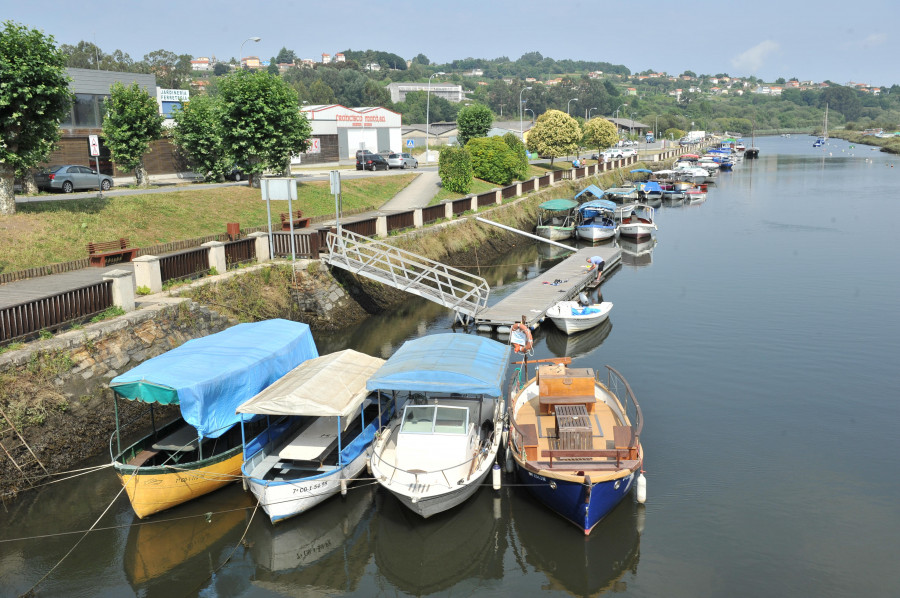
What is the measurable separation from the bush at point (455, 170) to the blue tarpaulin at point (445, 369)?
32.9 metres

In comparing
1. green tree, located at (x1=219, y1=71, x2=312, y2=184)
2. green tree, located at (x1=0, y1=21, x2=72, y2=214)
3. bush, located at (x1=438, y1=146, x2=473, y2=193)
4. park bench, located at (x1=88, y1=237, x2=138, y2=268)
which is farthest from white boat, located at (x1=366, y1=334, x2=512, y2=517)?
bush, located at (x1=438, y1=146, x2=473, y2=193)

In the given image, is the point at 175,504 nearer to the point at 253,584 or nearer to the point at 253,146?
the point at 253,584

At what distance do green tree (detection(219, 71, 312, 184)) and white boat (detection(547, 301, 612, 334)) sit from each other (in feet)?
63.0

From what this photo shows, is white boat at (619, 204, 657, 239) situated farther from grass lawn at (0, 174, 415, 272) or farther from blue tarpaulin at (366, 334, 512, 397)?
blue tarpaulin at (366, 334, 512, 397)

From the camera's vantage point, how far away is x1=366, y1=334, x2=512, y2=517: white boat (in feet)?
48.5

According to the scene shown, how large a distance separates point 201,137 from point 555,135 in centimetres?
4411

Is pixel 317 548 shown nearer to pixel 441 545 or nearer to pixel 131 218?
pixel 441 545

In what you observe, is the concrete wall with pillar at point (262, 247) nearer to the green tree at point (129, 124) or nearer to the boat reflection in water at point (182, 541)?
the boat reflection in water at point (182, 541)

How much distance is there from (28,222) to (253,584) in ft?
67.1

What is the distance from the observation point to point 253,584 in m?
13.4

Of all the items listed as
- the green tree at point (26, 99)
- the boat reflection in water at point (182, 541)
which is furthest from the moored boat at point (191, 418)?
the green tree at point (26, 99)

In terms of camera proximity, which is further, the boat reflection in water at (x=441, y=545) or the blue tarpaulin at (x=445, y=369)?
the blue tarpaulin at (x=445, y=369)

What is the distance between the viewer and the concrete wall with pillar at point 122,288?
20.9 metres

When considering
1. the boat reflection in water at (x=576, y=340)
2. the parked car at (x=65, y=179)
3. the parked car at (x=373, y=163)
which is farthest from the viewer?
the parked car at (x=373, y=163)
